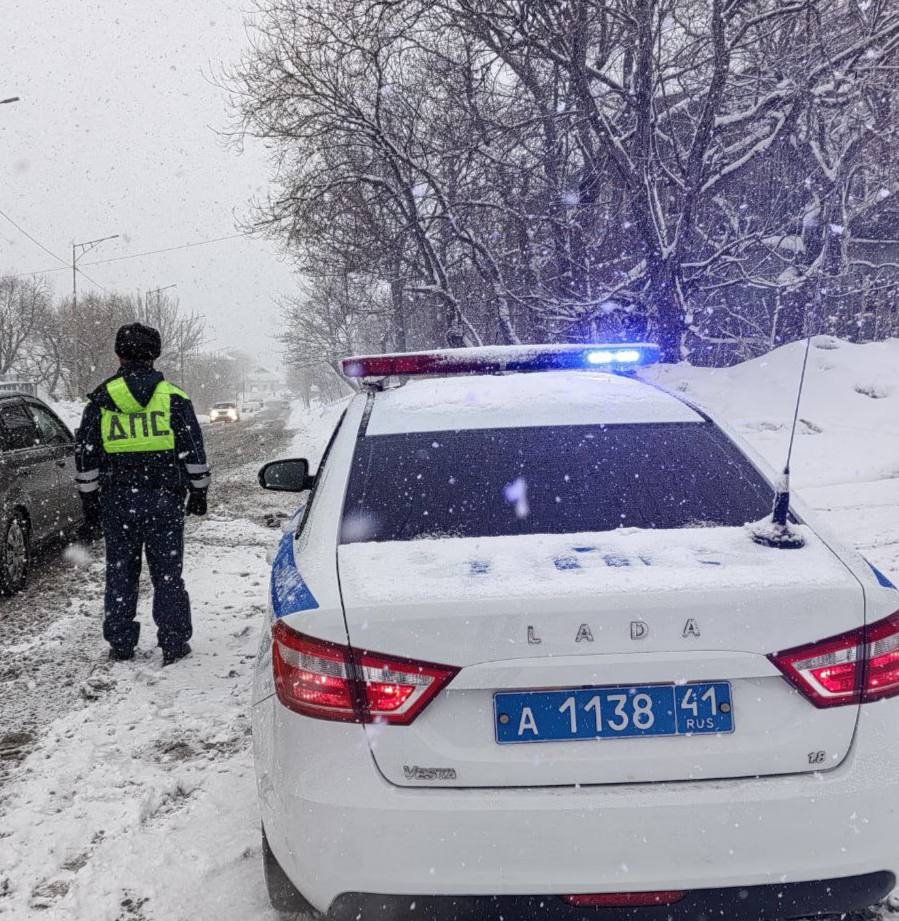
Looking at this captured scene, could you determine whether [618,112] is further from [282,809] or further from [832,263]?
[282,809]

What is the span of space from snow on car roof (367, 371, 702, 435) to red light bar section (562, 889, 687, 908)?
1500 millimetres

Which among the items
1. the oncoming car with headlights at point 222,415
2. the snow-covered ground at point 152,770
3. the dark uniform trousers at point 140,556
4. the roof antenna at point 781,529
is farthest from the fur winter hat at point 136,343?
the oncoming car with headlights at point 222,415

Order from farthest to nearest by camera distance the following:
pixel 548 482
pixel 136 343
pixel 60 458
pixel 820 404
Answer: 1. pixel 820 404
2. pixel 60 458
3. pixel 136 343
4. pixel 548 482

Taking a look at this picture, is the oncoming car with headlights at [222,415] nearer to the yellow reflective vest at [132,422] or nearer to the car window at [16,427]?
the car window at [16,427]

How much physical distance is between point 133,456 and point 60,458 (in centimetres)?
319

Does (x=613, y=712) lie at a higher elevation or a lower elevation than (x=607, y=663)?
lower

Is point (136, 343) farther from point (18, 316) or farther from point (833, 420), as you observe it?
point (18, 316)

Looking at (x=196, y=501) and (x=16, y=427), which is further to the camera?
(x=16, y=427)

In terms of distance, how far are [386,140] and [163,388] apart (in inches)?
449

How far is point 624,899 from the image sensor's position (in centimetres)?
170

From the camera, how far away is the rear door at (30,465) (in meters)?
6.25

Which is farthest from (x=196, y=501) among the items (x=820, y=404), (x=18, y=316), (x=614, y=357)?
(x=18, y=316)

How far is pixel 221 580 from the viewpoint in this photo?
650 centimetres

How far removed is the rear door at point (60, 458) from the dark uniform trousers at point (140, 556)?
279 cm
